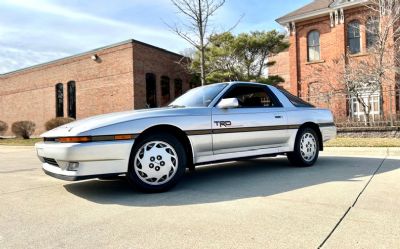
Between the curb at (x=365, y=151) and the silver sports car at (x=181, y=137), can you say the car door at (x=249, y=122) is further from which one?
the curb at (x=365, y=151)

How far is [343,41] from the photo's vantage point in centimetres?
2348

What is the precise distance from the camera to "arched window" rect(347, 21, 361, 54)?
917 inches

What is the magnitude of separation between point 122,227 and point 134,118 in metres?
1.60

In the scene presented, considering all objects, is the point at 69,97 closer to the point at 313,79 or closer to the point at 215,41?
the point at 215,41

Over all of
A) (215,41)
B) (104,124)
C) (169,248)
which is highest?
(215,41)

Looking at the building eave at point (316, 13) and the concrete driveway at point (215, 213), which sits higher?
the building eave at point (316, 13)

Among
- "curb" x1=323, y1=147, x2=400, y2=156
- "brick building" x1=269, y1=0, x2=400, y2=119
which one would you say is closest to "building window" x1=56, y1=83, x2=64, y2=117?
"brick building" x1=269, y1=0, x2=400, y2=119

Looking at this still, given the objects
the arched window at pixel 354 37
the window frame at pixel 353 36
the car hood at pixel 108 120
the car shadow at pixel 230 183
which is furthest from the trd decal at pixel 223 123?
the arched window at pixel 354 37

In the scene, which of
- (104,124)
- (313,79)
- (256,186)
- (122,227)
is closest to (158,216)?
(122,227)

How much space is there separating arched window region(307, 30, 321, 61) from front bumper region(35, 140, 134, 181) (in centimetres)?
2279

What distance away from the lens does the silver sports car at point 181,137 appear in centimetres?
434

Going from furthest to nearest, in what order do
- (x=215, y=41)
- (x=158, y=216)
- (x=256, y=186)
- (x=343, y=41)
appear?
(x=343, y=41) < (x=215, y=41) < (x=256, y=186) < (x=158, y=216)

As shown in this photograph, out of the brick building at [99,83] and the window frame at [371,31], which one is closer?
the window frame at [371,31]

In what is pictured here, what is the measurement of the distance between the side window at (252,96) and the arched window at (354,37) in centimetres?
1930
